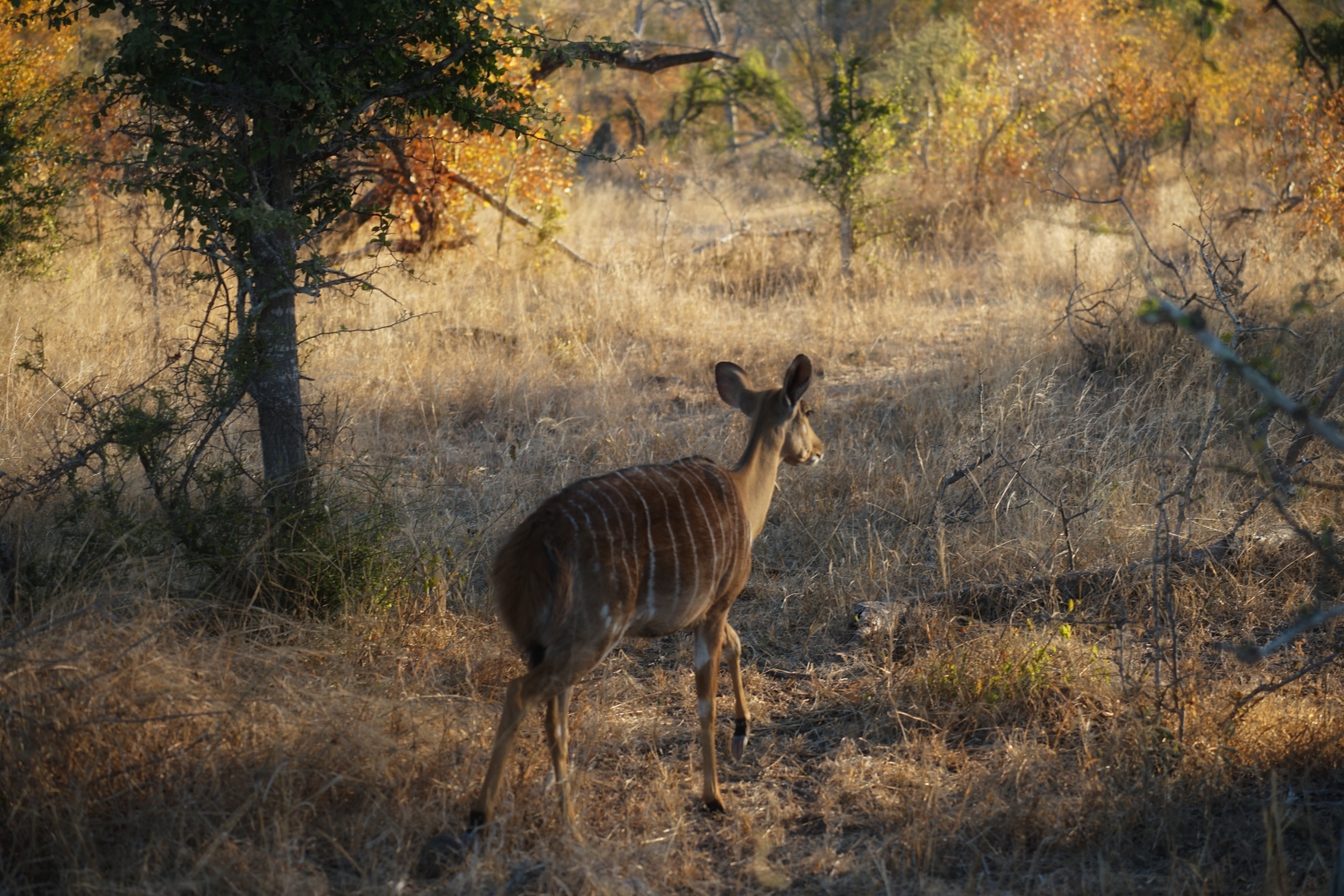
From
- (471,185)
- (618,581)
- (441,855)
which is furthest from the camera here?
(471,185)

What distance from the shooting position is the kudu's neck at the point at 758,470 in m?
4.02

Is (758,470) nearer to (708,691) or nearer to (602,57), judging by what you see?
(708,691)

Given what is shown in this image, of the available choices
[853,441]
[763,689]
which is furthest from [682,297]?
[763,689]

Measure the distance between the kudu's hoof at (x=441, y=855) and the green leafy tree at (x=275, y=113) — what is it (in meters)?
1.78

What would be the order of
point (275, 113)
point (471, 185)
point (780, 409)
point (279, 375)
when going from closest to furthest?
point (780, 409)
point (275, 113)
point (279, 375)
point (471, 185)

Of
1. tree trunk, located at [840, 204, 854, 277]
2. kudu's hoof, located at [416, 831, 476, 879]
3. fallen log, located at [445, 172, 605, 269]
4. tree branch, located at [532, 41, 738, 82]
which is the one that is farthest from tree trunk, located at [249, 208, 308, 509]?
tree trunk, located at [840, 204, 854, 277]

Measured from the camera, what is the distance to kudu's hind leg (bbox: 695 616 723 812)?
137 inches

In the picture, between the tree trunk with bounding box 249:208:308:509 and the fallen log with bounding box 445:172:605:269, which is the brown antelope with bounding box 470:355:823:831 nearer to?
the tree trunk with bounding box 249:208:308:509

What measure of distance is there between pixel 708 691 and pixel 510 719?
0.73m

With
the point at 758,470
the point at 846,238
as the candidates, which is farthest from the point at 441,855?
the point at 846,238

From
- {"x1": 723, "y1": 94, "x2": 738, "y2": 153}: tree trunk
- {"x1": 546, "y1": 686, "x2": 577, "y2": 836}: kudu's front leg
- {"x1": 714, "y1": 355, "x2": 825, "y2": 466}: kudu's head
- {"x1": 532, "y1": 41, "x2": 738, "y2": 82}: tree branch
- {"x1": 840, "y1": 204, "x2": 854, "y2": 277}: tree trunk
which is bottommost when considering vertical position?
{"x1": 546, "y1": 686, "x2": 577, "y2": 836}: kudu's front leg

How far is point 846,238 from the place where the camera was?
34.4 ft

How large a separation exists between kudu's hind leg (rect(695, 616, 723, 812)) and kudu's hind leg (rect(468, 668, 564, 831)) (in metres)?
0.60

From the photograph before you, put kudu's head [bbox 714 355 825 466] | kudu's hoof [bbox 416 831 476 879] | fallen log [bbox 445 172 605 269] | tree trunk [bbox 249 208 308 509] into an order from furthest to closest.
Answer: fallen log [bbox 445 172 605 269] → tree trunk [bbox 249 208 308 509] → kudu's head [bbox 714 355 825 466] → kudu's hoof [bbox 416 831 476 879]
